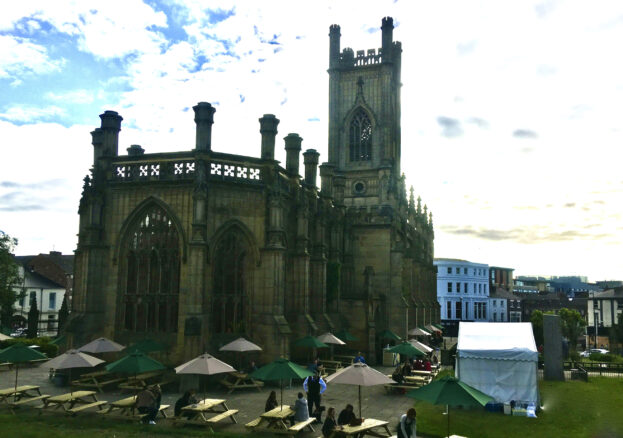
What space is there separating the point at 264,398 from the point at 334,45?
50140mm

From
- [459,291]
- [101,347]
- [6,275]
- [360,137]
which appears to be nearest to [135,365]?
[101,347]

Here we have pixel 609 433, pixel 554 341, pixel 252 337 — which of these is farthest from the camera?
pixel 554 341

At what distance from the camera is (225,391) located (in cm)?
2378

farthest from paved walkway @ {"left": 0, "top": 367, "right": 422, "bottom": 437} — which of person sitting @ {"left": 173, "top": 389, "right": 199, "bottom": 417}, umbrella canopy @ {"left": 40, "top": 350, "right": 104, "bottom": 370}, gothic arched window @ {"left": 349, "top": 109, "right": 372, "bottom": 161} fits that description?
gothic arched window @ {"left": 349, "top": 109, "right": 372, "bottom": 161}

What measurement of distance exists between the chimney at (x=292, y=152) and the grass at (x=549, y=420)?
14171 millimetres

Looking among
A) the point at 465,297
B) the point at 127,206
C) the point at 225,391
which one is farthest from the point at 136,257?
the point at 465,297

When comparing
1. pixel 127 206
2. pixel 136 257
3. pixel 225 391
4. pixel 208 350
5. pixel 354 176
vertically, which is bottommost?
pixel 225 391

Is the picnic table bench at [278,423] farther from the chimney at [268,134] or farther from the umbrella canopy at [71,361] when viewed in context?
the chimney at [268,134]

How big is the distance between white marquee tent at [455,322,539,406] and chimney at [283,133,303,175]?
42.3 feet

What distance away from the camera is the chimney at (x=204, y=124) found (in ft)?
84.1

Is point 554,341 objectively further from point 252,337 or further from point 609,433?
point 252,337

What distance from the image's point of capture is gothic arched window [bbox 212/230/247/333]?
26.1 m

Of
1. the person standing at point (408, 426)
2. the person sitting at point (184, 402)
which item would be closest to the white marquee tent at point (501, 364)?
the person standing at point (408, 426)

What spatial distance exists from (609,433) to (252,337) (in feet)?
51.7
